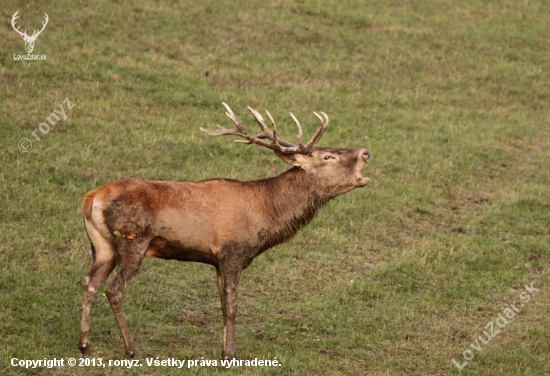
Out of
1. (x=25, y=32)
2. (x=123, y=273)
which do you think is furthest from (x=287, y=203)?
(x=25, y=32)

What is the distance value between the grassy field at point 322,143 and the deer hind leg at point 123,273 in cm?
44

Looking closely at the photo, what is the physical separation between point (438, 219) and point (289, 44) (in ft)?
30.4

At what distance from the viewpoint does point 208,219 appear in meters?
8.74

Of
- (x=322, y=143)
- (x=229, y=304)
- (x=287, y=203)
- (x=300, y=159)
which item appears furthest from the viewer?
(x=322, y=143)

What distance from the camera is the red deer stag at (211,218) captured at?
8.44 m

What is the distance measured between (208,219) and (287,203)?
3.32 feet

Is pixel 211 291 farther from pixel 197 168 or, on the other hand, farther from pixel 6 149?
pixel 6 149

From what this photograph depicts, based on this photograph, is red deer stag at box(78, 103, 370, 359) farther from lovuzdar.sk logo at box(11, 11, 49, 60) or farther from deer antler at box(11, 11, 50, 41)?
deer antler at box(11, 11, 50, 41)

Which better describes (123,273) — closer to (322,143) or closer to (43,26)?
(322,143)

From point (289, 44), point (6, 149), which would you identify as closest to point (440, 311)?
point (6, 149)

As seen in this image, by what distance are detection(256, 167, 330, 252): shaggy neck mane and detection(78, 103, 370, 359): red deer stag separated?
0.04 ft

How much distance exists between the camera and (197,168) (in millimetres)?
14531

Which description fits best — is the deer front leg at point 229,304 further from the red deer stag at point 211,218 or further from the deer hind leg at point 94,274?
the deer hind leg at point 94,274

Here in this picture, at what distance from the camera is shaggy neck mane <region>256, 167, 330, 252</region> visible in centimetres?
915
